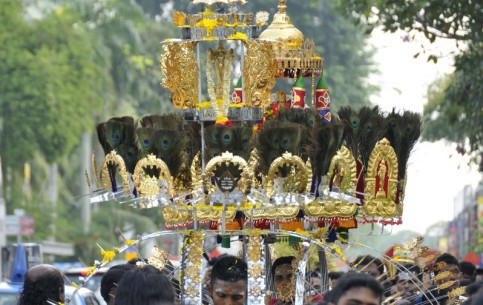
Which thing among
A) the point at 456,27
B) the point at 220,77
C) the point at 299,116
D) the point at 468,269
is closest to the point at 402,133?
the point at 299,116

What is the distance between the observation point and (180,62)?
12.0 metres

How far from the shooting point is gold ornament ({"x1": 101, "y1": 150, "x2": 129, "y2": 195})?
11930mm

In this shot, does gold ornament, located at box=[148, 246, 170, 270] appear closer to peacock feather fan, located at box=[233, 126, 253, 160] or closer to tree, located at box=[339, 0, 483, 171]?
peacock feather fan, located at box=[233, 126, 253, 160]

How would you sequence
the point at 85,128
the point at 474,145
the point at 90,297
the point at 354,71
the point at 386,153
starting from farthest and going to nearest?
the point at 354,71 → the point at 85,128 → the point at 474,145 → the point at 90,297 → the point at 386,153

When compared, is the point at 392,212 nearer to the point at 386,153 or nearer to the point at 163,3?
the point at 386,153

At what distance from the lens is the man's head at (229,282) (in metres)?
11.7

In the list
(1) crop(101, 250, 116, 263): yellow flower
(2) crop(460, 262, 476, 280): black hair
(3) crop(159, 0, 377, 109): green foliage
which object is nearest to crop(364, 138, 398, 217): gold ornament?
(1) crop(101, 250, 116, 263): yellow flower

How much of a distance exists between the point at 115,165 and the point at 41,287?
0.96 meters

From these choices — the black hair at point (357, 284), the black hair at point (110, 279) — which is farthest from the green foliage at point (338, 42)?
the black hair at point (357, 284)

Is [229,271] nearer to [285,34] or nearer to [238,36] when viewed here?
[238,36]

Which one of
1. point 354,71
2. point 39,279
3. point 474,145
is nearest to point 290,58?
point 39,279

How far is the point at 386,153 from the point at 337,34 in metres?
41.5

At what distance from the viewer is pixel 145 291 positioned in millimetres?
8969

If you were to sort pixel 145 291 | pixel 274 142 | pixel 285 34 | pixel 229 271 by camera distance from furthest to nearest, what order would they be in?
1. pixel 285 34
2. pixel 229 271
3. pixel 274 142
4. pixel 145 291
